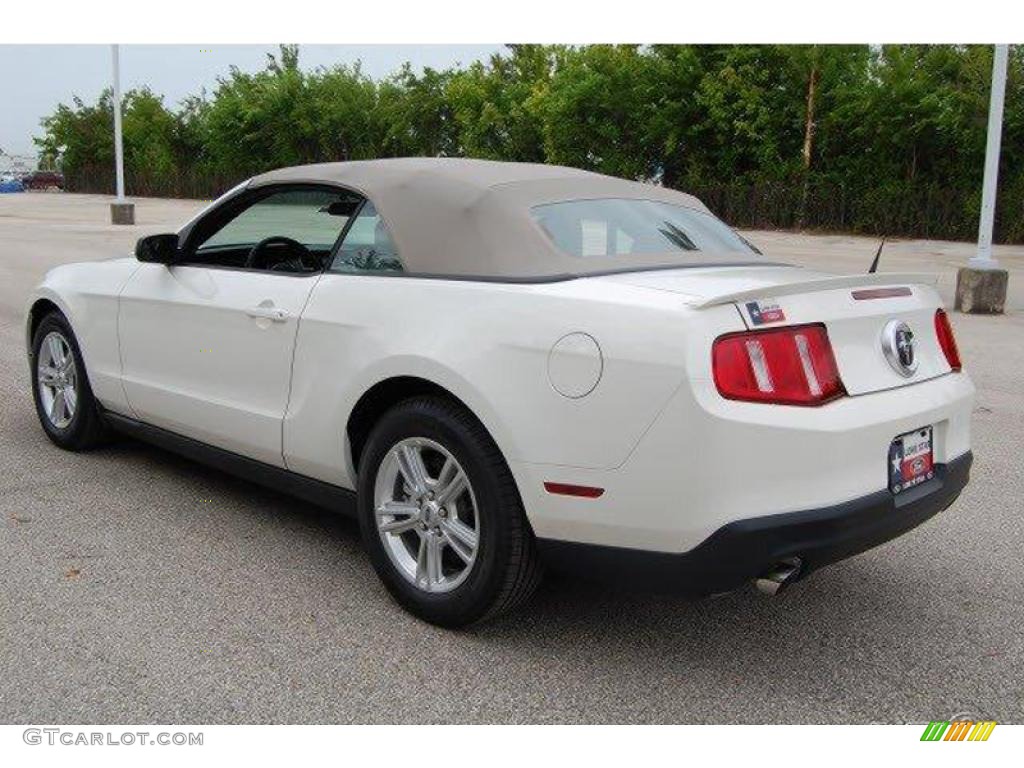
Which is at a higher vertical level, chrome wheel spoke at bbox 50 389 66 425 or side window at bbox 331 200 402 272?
side window at bbox 331 200 402 272

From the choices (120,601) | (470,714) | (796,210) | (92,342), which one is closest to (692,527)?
(470,714)

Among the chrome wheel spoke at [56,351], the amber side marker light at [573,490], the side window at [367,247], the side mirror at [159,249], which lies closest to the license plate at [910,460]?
the amber side marker light at [573,490]

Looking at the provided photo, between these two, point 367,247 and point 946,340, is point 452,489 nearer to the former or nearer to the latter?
point 367,247

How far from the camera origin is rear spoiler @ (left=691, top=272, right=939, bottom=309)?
9.78ft

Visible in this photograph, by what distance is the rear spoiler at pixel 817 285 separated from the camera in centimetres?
298

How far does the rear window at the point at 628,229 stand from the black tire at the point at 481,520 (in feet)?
2.46

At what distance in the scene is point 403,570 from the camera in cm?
363

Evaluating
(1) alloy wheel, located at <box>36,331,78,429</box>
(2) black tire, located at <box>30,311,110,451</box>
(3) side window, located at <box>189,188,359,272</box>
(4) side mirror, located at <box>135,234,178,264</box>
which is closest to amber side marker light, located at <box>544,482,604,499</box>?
(3) side window, located at <box>189,188,359,272</box>

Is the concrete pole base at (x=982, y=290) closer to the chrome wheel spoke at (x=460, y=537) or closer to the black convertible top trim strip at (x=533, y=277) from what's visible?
the black convertible top trim strip at (x=533, y=277)

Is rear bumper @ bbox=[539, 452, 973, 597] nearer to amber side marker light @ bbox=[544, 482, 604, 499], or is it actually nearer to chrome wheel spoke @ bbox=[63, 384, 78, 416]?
amber side marker light @ bbox=[544, 482, 604, 499]

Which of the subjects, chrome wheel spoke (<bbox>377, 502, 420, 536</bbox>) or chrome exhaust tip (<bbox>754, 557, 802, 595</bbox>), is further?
chrome wheel spoke (<bbox>377, 502, 420, 536</bbox>)

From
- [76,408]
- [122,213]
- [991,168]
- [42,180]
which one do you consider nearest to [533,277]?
[76,408]

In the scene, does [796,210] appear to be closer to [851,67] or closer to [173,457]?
[851,67]

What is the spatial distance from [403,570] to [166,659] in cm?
81
